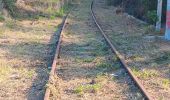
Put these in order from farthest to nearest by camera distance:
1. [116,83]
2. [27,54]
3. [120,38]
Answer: [120,38] < [27,54] < [116,83]

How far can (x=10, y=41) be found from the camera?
17500mm

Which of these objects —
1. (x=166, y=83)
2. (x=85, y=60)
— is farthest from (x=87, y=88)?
(x=85, y=60)

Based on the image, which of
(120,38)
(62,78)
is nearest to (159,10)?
(120,38)

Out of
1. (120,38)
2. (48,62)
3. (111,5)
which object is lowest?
(111,5)

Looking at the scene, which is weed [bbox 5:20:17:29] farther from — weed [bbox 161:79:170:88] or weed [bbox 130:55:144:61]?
weed [bbox 161:79:170:88]

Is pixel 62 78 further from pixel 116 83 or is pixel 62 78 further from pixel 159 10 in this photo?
pixel 159 10

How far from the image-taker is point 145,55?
14.8 metres

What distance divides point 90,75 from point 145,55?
3.36 m

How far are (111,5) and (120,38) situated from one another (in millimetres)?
22927

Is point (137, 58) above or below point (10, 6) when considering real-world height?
above

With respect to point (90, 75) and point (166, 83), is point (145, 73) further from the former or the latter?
point (90, 75)

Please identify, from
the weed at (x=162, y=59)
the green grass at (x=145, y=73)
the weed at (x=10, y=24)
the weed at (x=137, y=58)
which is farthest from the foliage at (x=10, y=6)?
the green grass at (x=145, y=73)

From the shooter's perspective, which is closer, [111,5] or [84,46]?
[84,46]

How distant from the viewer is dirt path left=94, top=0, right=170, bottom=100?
10.9 m
